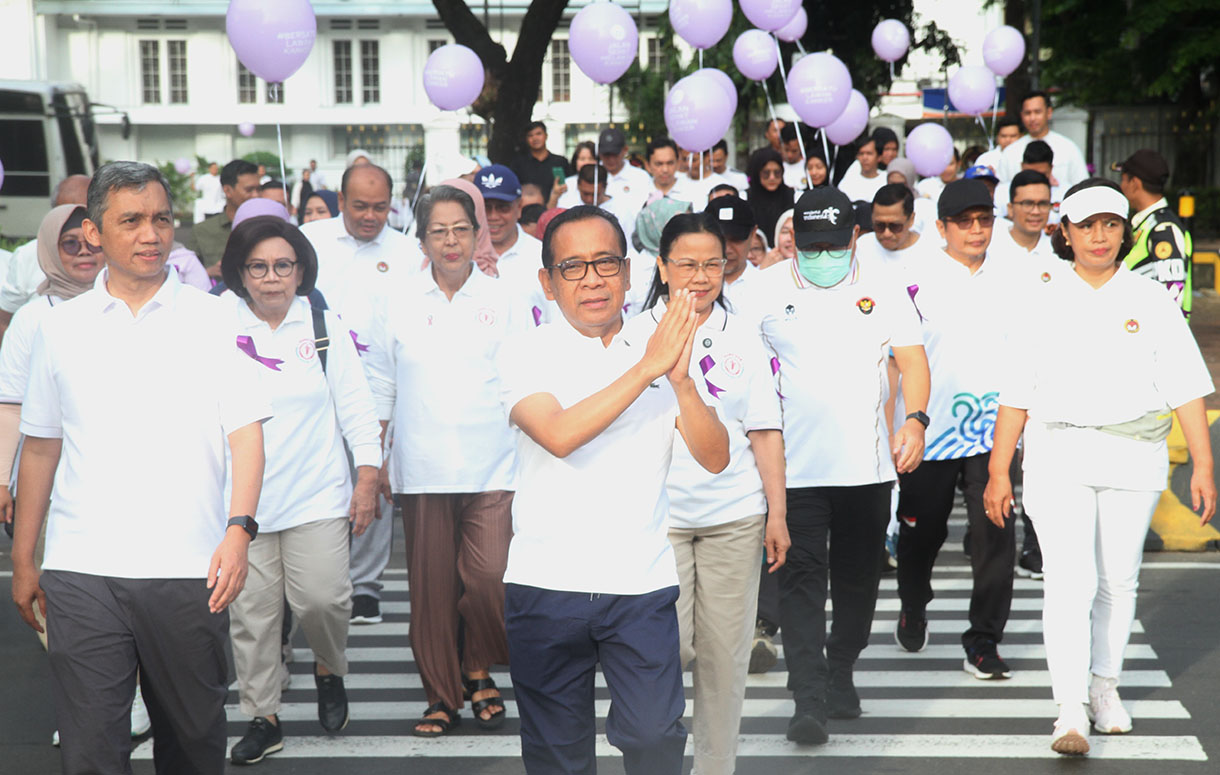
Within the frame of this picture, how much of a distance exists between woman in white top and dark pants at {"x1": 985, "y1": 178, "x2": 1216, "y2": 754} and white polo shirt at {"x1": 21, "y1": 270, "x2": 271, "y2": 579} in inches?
118

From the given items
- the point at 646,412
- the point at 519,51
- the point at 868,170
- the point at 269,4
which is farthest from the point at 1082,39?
the point at 646,412

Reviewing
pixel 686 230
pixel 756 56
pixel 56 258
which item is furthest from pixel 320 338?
pixel 756 56

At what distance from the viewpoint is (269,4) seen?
8836 mm

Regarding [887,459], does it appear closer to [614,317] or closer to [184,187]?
[614,317]

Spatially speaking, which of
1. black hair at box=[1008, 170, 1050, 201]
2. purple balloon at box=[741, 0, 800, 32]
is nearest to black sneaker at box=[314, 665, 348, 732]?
black hair at box=[1008, 170, 1050, 201]

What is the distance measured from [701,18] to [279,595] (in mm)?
7583

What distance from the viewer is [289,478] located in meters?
5.37

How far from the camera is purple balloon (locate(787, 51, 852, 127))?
1180cm

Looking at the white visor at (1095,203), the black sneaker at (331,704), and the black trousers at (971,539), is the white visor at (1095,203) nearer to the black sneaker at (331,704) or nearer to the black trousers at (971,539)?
the black trousers at (971,539)

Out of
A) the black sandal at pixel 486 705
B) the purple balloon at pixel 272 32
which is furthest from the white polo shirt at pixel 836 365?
the purple balloon at pixel 272 32

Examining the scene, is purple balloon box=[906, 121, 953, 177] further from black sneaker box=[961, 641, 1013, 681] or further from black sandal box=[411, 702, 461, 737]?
black sandal box=[411, 702, 461, 737]

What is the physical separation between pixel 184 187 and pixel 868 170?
39.6m

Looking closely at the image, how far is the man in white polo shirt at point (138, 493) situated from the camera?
3.95 metres

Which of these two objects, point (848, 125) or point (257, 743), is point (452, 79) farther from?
point (257, 743)
